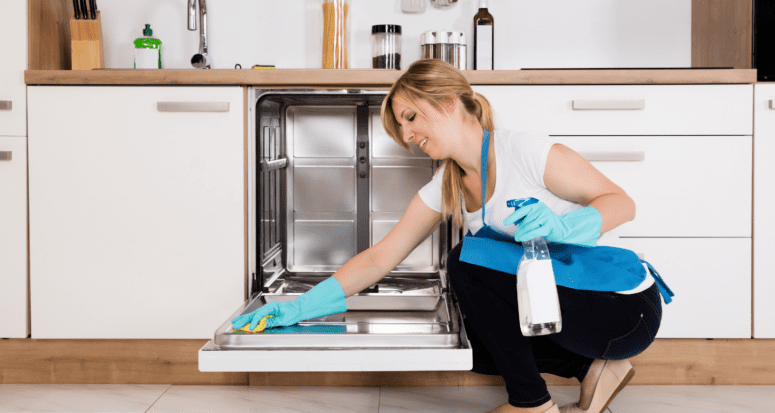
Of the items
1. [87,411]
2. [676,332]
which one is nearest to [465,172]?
[676,332]

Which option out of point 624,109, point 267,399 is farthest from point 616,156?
point 267,399

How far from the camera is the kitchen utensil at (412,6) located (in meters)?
2.04

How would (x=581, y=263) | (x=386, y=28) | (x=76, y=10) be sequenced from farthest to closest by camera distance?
(x=386, y=28)
(x=76, y=10)
(x=581, y=263)

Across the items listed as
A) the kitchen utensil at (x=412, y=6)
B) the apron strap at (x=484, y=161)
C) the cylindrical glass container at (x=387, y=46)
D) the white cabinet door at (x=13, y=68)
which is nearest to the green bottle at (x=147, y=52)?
the white cabinet door at (x=13, y=68)

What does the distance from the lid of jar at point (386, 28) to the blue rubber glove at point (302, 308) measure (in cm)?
96

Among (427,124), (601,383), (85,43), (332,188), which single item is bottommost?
(601,383)

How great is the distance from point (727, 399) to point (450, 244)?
31.6 inches

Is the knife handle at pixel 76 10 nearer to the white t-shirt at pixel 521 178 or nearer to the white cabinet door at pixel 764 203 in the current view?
the white t-shirt at pixel 521 178

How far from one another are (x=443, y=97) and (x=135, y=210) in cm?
88

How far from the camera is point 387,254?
135cm

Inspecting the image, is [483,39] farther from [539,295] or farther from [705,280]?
[539,295]

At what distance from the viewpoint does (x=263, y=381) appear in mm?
1632

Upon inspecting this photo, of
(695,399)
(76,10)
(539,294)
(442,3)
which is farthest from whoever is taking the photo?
(442,3)

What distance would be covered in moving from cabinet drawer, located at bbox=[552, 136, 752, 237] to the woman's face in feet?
1.57
